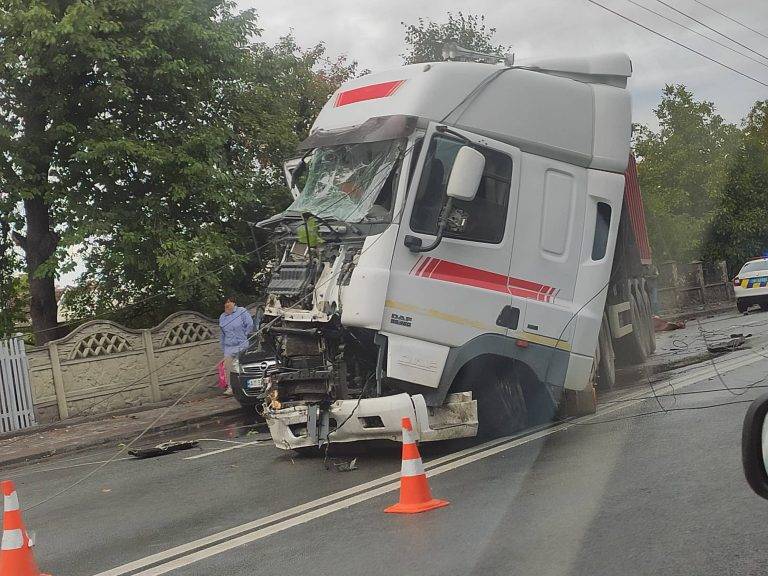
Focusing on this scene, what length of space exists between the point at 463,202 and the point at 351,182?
100cm

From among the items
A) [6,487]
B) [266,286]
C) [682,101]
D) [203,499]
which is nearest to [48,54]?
[266,286]

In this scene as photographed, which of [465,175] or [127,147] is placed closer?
[465,175]

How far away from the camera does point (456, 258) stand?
8.31 m

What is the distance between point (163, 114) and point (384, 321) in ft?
36.3

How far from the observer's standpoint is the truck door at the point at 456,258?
802 centimetres

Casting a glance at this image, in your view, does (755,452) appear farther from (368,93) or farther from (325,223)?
(368,93)

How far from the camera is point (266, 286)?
29.9 feet

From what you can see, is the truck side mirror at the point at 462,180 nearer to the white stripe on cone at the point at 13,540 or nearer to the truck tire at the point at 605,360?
the truck tire at the point at 605,360

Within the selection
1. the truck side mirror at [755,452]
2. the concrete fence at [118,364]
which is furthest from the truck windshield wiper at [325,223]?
the concrete fence at [118,364]

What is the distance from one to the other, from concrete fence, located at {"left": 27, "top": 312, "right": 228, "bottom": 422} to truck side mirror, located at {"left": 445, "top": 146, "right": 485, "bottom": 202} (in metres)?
7.65

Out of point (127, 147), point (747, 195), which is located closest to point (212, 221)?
point (127, 147)

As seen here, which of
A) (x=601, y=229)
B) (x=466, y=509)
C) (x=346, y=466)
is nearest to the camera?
(x=466, y=509)

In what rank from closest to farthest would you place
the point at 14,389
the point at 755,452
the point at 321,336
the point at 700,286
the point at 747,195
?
the point at 755,452 < the point at 321,336 < the point at 14,389 < the point at 747,195 < the point at 700,286

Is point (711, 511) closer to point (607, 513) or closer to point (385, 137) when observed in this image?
point (607, 513)
